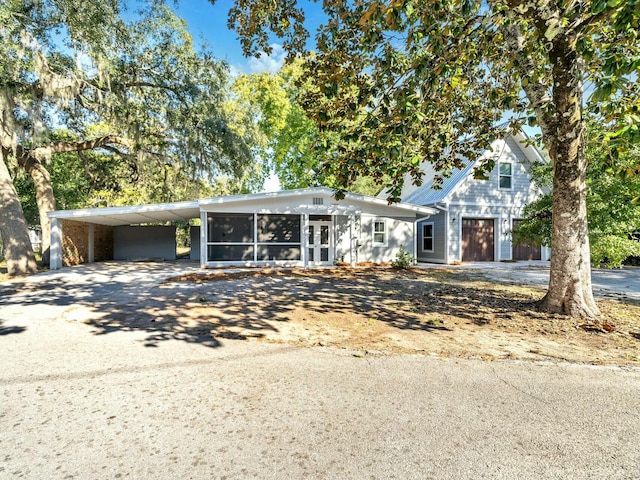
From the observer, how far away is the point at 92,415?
2574 mm

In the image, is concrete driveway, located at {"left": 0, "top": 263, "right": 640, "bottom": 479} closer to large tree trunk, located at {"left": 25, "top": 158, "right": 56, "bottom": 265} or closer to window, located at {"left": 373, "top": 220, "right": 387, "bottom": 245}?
window, located at {"left": 373, "top": 220, "right": 387, "bottom": 245}

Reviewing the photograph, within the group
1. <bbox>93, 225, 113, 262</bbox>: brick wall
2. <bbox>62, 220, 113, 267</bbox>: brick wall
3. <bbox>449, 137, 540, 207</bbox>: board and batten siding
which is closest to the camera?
<bbox>62, 220, 113, 267</bbox>: brick wall

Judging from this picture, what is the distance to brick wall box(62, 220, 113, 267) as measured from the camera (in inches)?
572

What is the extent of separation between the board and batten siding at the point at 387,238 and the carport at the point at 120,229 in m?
7.07

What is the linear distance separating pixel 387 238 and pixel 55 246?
13382 millimetres

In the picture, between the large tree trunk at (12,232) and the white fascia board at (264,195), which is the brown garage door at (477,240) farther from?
the large tree trunk at (12,232)

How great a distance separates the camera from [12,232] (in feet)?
38.0

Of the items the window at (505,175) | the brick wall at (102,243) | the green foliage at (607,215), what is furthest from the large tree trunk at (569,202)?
the brick wall at (102,243)

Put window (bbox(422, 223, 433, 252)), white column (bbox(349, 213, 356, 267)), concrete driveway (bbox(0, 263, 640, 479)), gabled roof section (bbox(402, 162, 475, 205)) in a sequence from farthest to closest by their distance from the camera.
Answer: window (bbox(422, 223, 433, 252))
gabled roof section (bbox(402, 162, 475, 205))
white column (bbox(349, 213, 356, 267))
concrete driveway (bbox(0, 263, 640, 479))

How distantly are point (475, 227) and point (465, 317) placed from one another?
486 inches

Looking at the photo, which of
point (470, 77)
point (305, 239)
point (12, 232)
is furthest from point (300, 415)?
point (12, 232)

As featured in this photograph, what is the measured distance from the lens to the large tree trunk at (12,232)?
11516 millimetres

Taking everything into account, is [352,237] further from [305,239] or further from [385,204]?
[305,239]

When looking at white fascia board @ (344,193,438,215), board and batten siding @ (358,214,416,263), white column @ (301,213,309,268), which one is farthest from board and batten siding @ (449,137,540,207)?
white column @ (301,213,309,268)
